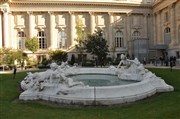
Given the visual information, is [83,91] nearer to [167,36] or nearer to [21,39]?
[167,36]

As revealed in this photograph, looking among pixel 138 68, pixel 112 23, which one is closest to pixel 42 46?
pixel 112 23

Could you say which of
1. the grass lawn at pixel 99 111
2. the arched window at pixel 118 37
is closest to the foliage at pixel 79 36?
the arched window at pixel 118 37

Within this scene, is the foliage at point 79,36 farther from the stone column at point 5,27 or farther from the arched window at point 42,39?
the stone column at point 5,27

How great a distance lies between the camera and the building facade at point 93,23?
63.5m

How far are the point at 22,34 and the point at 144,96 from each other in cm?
5686

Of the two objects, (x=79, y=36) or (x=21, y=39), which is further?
(x=21, y=39)

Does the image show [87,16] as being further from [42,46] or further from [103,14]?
[42,46]

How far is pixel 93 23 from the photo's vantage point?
69562mm

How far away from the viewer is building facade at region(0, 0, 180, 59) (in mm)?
63531

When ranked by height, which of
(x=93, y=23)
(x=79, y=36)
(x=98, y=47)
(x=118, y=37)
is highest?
(x=93, y=23)

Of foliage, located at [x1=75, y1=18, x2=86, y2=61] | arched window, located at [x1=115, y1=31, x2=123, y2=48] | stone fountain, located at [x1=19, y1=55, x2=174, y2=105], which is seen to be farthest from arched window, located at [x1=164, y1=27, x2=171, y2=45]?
stone fountain, located at [x1=19, y1=55, x2=174, y2=105]

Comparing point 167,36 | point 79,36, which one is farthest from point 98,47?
point 167,36

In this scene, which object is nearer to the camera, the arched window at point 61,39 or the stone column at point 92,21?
the arched window at point 61,39

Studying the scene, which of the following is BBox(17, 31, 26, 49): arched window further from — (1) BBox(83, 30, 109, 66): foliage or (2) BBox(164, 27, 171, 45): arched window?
(2) BBox(164, 27, 171, 45): arched window
